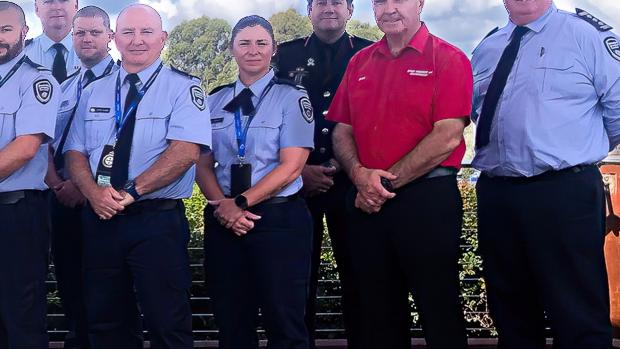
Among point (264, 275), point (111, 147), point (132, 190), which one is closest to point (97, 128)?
point (111, 147)

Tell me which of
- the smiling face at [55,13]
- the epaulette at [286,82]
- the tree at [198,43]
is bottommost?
the epaulette at [286,82]

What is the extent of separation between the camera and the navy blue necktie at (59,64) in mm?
4273

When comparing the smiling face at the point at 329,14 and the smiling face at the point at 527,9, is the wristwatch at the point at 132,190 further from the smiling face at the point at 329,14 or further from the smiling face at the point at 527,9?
the smiling face at the point at 527,9

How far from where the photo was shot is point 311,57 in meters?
4.00

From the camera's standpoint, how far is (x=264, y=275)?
3387 mm

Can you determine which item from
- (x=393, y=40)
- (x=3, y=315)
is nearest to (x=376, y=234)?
(x=393, y=40)

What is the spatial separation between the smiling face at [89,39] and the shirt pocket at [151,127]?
87 centimetres

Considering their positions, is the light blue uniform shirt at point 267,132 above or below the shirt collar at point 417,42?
below

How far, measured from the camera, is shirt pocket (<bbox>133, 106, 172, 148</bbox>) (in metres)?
3.33

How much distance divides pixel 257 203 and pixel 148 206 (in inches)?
18.3

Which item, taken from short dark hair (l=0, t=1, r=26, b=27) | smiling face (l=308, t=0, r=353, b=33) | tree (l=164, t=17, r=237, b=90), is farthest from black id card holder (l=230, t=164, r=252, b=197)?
tree (l=164, t=17, r=237, b=90)

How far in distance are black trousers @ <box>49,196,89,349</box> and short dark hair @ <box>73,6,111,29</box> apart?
93 cm

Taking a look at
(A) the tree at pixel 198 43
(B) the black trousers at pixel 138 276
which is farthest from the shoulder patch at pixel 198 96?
(A) the tree at pixel 198 43

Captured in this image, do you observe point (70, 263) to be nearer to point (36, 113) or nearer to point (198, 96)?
point (36, 113)
